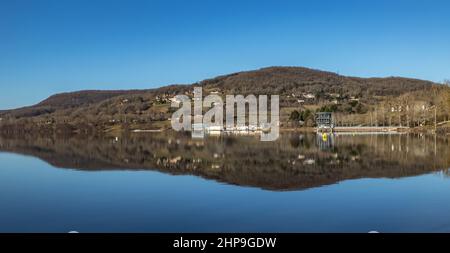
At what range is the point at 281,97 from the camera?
144m

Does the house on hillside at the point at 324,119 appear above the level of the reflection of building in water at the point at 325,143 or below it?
above

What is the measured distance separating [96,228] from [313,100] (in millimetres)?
133710

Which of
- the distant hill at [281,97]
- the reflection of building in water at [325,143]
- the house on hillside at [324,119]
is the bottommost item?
the reflection of building in water at [325,143]

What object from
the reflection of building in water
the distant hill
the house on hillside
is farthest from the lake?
the house on hillside

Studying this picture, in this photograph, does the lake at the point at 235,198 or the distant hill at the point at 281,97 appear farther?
the distant hill at the point at 281,97

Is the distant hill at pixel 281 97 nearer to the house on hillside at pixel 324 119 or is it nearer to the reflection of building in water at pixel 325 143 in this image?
the house on hillside at pixel 324 119

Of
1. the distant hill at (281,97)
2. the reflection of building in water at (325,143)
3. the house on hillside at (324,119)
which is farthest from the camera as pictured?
the distant hill at (281,97)

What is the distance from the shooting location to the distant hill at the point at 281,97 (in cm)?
10731

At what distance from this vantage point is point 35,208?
1310cm

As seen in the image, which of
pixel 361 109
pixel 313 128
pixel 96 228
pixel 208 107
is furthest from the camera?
pixel 208 107

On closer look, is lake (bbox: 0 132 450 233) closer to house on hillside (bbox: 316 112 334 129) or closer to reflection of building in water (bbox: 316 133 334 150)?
reflection of building in water (bbox: 316 133 334 150)

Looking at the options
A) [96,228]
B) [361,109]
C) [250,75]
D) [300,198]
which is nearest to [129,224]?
[96,228]


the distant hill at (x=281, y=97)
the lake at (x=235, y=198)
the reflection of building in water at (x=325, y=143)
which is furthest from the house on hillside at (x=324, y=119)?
the lake at (x=235, y=198)
